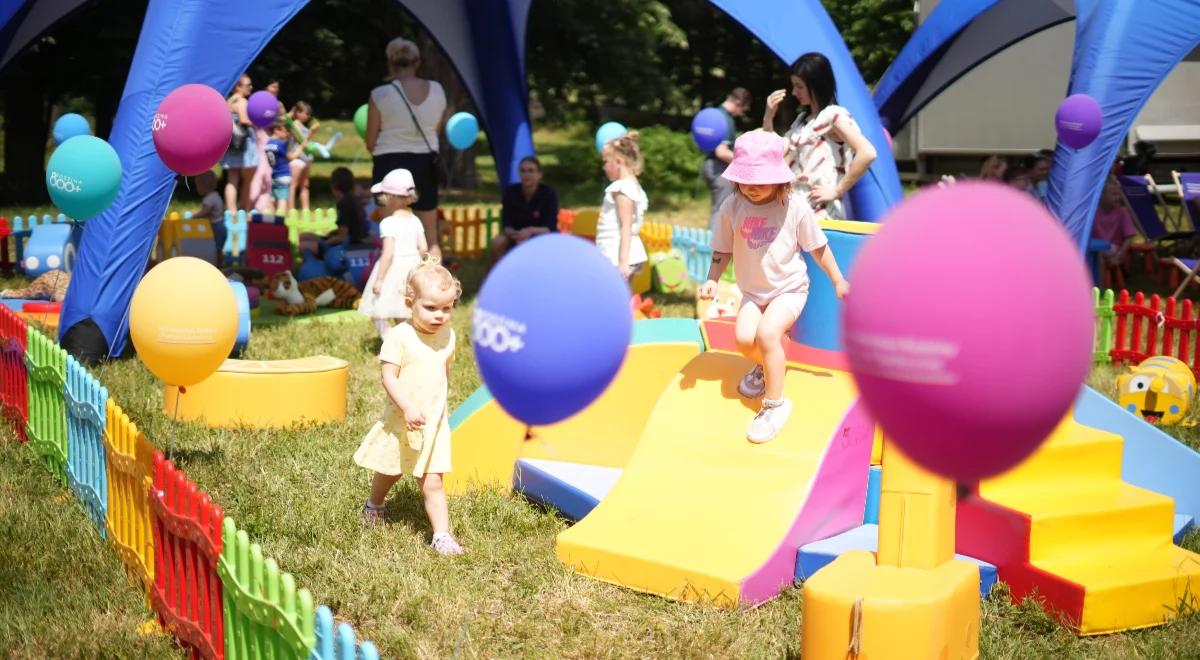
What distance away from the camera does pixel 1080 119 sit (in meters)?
9.96

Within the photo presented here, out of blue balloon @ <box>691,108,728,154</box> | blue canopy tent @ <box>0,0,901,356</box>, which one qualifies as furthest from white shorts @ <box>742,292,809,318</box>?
blue balloon @ <box>691,108,728,154</box>

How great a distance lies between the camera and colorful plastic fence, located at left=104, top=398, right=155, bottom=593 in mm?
4488

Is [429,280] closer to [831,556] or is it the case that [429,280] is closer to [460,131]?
[831,556]

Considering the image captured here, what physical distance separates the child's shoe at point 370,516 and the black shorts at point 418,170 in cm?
446

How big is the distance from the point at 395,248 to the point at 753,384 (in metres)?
3.40

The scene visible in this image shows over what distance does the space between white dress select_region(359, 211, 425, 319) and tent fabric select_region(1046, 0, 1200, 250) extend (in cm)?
555

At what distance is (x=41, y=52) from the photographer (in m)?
19.1

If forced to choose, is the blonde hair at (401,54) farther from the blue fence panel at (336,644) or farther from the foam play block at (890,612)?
the blue fence panel at (336,644)

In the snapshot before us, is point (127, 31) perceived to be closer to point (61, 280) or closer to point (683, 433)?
point (61, 280)

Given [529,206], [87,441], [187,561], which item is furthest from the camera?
[529,206]

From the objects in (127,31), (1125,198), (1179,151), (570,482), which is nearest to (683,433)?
(570,482)

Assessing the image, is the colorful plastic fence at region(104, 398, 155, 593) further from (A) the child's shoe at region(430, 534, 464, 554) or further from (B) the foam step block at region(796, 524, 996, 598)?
(B) the foam step block at region(796, 524, 996, 598)

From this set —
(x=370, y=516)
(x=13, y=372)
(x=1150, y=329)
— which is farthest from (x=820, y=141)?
(x=13, y=372)

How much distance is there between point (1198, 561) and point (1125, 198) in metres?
9.45
